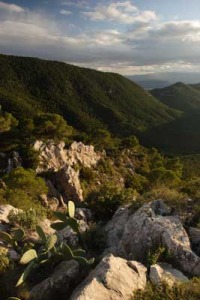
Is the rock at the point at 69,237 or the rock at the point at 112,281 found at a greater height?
the rock at the point at 112,281

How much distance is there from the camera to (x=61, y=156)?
55.9 metres

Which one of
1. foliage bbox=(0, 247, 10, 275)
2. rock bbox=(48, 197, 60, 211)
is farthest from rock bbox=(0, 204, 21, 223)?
rock bbox=(48, 197, 60, 211)

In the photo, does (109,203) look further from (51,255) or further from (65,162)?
(65,162)

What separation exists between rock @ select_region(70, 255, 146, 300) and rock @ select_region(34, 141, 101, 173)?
134 feet

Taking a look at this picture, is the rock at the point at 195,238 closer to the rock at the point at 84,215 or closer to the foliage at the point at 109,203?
the foliage at the point at 109,203

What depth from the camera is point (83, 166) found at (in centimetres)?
5944

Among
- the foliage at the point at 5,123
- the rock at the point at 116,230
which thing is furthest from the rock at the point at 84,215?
the foliage at the point at 5,123

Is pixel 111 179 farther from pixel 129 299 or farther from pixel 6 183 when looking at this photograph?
pixel 129 299

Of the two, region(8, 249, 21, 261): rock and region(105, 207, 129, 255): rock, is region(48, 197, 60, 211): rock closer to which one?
region(105, 207, 129, 255): rock

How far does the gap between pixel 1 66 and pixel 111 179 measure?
156 meters

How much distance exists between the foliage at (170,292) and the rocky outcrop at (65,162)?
35886 mm

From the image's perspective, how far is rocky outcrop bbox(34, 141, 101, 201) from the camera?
156ft

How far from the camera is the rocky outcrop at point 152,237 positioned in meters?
12.1

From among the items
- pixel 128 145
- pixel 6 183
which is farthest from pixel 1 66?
pixel 6 183
